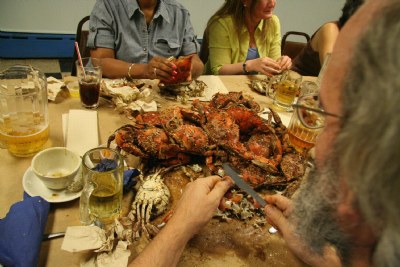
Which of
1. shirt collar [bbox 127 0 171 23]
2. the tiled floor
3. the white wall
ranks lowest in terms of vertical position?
the tiled floor

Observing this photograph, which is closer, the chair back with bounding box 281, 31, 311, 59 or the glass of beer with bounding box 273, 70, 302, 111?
the glass of beer with bounding box 273, 70, 302, 111

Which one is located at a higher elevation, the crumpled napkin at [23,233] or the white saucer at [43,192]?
the crumpled napkin at [23,233]

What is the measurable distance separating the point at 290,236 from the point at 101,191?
626 millimetres

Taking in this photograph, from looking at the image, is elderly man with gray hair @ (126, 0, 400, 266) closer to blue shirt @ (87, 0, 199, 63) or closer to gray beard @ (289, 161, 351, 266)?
gray beard @ (289, 161, 351, 266)

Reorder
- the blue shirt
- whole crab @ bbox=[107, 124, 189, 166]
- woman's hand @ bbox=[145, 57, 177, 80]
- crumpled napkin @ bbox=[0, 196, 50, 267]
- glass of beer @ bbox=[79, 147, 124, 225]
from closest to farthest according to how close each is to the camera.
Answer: crumpled napkin @ bbox=[0, 196, 50, 267], glass of beer @ bbox=[79, 147, 124, 225], whole crab @ bbox=[107, 124, 189, 166], woman's hand @ bbox=[145, 57, 177, 80], the blue shirt

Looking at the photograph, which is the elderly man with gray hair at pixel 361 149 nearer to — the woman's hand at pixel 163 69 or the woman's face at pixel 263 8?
the woman's hand at pixel 163 69

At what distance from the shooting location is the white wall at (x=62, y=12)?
12.1 feet

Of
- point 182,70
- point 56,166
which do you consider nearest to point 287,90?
point 182,70

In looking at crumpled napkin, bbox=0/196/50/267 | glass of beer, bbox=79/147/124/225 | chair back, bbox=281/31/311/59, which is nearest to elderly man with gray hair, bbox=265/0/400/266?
glass of beer, bbox=79/147/124/225

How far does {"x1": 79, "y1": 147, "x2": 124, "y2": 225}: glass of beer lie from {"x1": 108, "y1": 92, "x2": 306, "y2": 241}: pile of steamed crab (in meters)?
0.09

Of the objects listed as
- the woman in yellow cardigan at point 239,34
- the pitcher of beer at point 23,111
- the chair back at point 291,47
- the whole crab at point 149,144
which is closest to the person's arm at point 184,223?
the whole crab at point 149,144

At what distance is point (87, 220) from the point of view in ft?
3.31

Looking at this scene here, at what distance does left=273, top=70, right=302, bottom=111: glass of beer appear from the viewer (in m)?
1.84

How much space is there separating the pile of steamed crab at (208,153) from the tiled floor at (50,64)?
3.03 m
